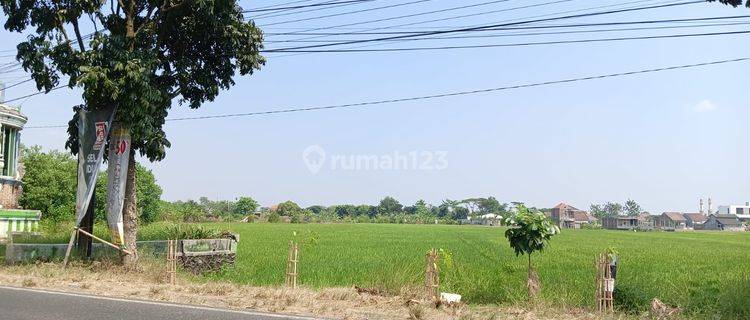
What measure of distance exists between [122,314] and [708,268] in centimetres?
2006

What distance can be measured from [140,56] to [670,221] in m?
146

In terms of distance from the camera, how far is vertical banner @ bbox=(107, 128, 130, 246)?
522 inches

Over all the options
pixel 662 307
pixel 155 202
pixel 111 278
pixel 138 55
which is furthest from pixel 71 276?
pixel 155 202

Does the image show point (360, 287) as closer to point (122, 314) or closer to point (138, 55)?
point (122, 314)

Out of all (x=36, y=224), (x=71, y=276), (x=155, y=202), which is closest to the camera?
(x=71, y=276)

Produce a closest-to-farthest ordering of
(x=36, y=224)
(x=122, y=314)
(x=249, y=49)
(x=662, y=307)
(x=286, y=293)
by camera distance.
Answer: (x=122, y=314) < (x=662, y=307) < (x=286, y=293) < (x=249, y=49) < (x=36, y=224)

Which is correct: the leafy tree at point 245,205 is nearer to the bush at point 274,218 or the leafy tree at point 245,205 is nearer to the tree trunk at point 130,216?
the bush at point 274,218

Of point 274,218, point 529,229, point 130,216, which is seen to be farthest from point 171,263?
point 274,218

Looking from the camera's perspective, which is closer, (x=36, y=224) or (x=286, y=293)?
(x=286, y=293)

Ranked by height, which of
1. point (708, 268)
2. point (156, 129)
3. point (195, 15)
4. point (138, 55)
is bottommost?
point (708, 268)

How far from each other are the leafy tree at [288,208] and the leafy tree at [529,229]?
101m

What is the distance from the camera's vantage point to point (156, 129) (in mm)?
14094

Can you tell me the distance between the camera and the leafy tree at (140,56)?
12445 mm

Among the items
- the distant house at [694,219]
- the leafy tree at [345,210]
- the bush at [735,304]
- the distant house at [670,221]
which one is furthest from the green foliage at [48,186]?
the distant house at [694,219]
